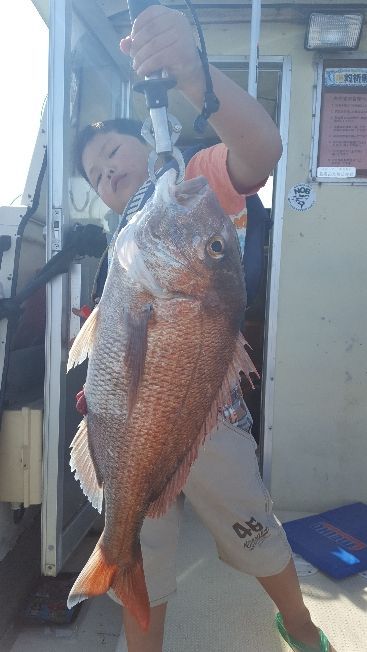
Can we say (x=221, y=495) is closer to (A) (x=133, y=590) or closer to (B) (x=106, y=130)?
(A) (x=133, y=590)

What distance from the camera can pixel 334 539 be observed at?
321 cm

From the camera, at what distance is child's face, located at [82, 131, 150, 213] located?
208 cm

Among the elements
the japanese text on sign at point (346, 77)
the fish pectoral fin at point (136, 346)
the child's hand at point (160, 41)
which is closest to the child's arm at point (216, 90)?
the child's hand at point (160, 41)

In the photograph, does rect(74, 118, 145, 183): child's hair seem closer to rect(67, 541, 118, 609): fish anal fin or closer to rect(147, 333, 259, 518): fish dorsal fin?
rect(147, 333, 259, 518): fish dorsal fin

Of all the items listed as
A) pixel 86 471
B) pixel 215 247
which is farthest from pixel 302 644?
pixel 215 247

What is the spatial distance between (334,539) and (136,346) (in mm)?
2410

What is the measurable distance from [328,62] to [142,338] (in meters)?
2.89

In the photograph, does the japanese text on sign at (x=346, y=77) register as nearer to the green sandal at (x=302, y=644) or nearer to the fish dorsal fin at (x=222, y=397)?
the fish dorsal fin at (x=222, y=397)

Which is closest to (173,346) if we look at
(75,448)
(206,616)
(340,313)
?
(75,448)

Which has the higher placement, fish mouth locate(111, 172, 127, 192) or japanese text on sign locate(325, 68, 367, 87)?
japanese text on sign locate(325, 68, 367, 87)

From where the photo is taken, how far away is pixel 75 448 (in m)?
1.65

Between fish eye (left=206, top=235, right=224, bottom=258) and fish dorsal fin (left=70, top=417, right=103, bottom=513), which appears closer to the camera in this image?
fish eye (left=206, top=235, right=224, bottom=258)

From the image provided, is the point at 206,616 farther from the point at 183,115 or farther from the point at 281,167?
the point at 183,115

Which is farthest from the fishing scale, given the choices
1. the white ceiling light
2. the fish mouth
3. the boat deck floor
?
the white ceiling light
